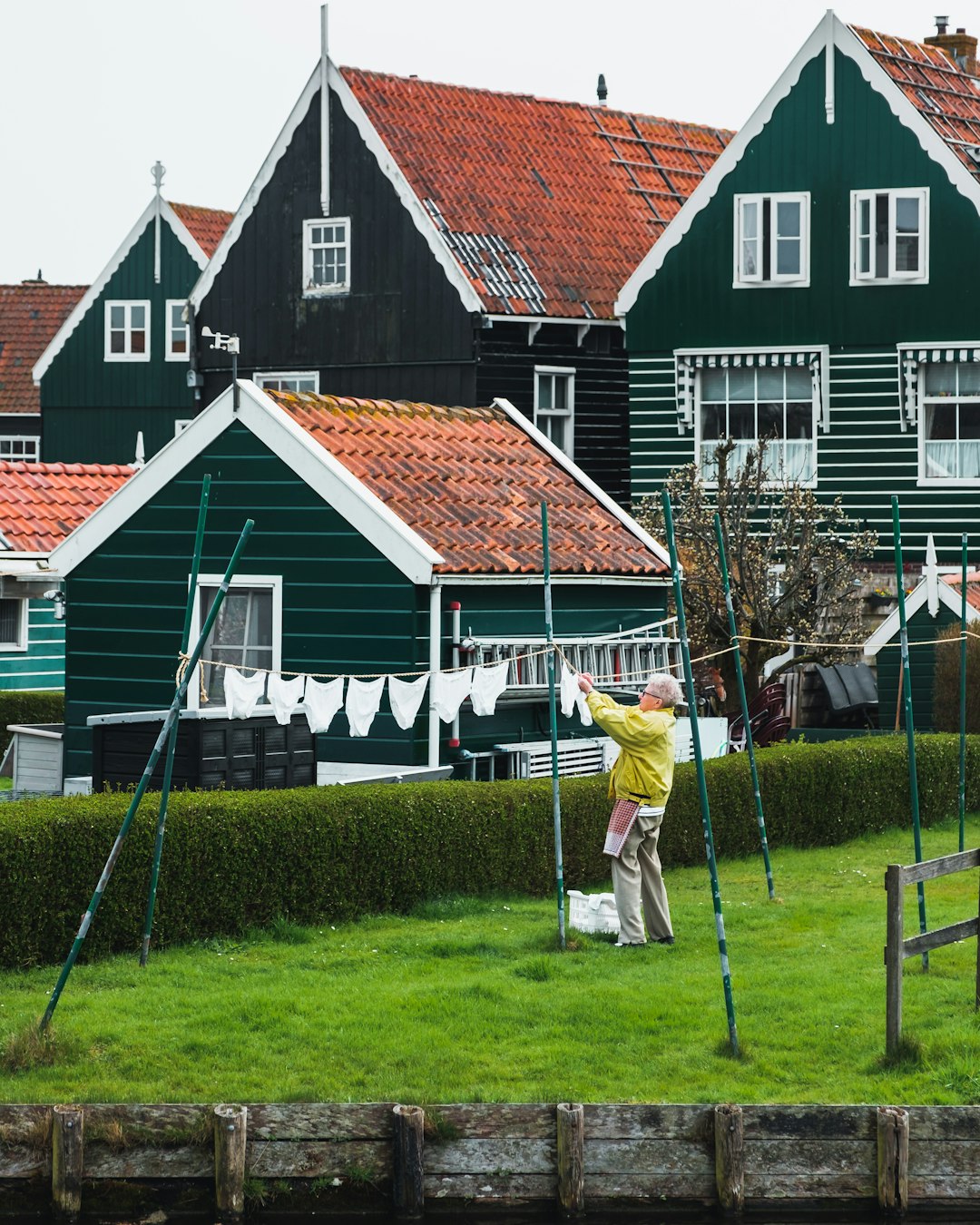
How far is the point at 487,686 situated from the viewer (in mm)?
19938

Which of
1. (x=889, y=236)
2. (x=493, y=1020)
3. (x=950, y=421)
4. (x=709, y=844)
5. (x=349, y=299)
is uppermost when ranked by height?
(x=889, y=236)

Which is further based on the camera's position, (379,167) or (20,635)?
(379,167)

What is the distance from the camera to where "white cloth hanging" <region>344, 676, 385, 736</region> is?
18828 millimetres

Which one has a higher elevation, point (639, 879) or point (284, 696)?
point (284, 696)

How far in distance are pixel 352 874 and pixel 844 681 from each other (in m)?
17.5

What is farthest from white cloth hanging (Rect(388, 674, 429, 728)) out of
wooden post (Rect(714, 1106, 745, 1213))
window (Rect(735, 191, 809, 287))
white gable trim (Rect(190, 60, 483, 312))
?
window (Rect(735, 191, 809, 287))

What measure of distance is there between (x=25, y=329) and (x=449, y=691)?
135ft

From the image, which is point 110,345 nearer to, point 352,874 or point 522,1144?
point 352,874

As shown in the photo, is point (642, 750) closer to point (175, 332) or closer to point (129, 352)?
point (175, 332)

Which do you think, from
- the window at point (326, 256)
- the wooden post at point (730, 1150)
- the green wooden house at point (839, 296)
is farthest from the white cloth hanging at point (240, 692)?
the window at point (326, 256)

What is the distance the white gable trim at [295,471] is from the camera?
20.6 metres

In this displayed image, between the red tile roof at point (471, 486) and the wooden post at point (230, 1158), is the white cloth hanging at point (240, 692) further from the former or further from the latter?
the wooden post at point (230, 1158)

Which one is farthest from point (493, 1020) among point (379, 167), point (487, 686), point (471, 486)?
point (379, 167)

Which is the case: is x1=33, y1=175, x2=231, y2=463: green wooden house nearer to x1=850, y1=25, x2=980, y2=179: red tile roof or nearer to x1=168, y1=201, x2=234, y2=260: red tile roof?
x1=168, y1=201, x2=234, y2=260: red tile roof
